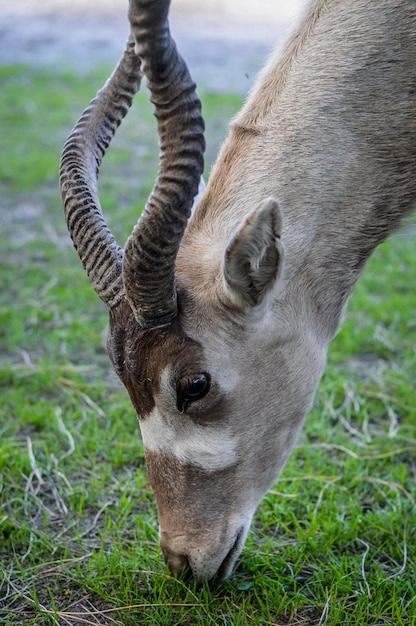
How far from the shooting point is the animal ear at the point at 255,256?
3363 mm

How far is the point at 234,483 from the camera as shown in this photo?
154 inches

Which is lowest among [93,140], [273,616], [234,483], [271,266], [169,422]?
[273,616]

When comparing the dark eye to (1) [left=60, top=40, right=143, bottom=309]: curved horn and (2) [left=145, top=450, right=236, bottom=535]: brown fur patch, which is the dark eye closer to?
(2) [left=145, top=450, right=236, bottom=535]: brown fur patch

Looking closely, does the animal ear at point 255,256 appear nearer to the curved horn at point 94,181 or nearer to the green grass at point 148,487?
the curved horn at point 94,181

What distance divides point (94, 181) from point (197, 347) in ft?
3.33

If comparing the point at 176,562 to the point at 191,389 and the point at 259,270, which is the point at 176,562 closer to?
the point at 191,389

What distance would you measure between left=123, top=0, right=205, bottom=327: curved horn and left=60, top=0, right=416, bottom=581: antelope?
0.05 metres

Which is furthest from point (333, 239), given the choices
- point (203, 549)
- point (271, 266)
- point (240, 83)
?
point (240, 83)

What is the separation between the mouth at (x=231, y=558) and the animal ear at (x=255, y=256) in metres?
1.16

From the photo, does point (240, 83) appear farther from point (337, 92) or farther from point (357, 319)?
point (337, 92)

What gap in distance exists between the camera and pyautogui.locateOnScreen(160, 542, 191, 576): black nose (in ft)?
13.0

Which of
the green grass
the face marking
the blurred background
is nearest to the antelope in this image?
the face marking

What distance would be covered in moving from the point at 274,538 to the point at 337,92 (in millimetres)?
2323

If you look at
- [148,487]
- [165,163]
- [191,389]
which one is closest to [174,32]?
[148,487]
